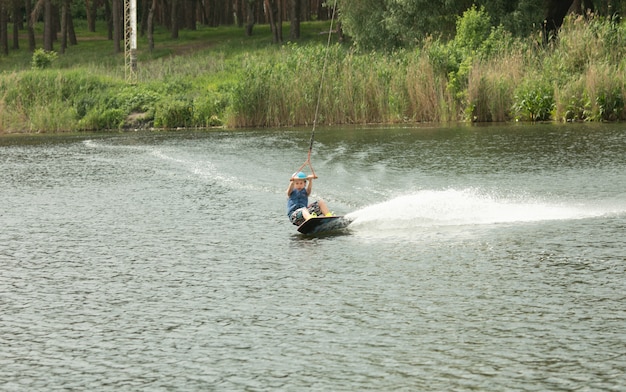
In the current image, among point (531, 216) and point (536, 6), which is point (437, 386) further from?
point (536, 6)

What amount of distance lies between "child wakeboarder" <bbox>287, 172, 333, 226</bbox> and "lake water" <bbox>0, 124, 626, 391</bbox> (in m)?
0.30

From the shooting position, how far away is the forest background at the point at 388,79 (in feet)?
103

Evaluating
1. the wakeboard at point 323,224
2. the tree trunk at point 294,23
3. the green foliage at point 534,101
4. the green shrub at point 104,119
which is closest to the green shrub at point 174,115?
the green shrub at point 104,119

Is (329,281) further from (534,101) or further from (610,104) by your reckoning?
(534,101)

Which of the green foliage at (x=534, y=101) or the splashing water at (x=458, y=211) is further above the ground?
the green foliage at (x=534, y=101)

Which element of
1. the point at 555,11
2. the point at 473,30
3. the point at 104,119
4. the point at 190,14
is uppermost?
the point at 190,14

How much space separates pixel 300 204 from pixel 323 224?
0.67 meters

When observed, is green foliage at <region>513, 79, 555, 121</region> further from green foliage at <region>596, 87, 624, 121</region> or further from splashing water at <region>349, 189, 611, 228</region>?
splashing water at <region>349, 189, 611, 228</region>

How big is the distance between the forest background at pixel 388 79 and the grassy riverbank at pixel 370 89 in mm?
44

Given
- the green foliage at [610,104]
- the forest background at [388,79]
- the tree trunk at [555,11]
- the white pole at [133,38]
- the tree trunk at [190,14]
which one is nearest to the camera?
the green foliage at [610,104]

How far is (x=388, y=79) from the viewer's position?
3369 cm

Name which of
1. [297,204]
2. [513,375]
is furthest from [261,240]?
[513,375]

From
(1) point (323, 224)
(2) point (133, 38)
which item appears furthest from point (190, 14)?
(1) point (323, 224)

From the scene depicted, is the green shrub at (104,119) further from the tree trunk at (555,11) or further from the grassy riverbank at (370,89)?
the tree trunk at (555,11)
